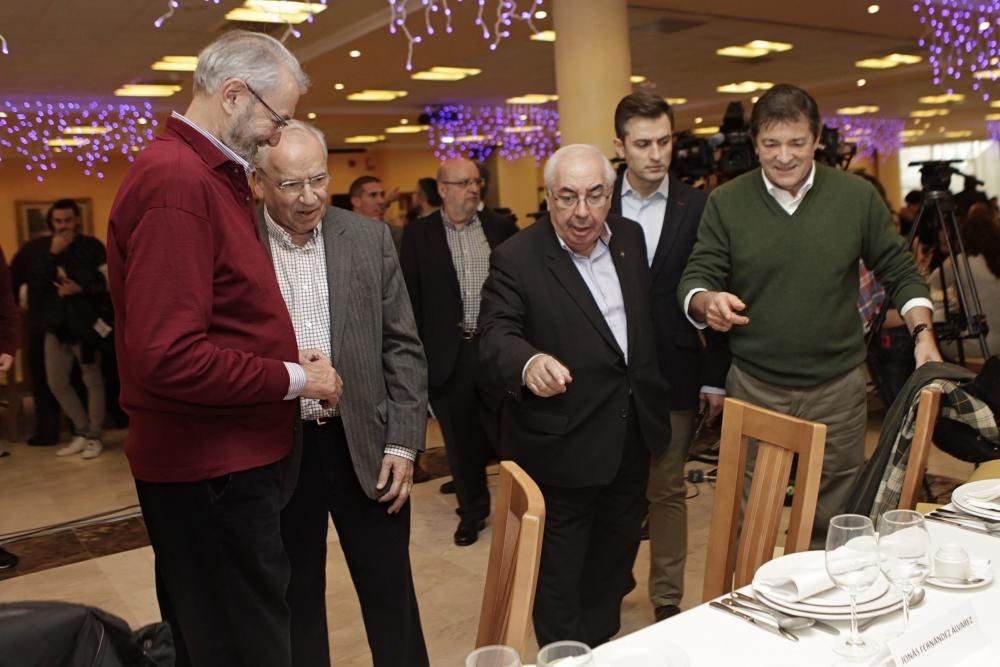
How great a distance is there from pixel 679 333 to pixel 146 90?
34.0 feet

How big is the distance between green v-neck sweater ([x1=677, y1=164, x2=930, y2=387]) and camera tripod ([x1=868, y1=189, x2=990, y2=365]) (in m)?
1.44

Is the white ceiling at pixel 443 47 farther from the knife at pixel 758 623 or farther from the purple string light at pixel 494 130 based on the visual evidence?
the knife at pixel 758 623

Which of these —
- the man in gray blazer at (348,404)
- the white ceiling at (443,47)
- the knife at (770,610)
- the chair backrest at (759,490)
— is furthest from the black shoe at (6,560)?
the white ceiling at (443,47)

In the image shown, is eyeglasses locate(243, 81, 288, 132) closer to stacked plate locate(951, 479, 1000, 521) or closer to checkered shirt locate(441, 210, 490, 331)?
stacked plate locate(951, 479, 1000, 521)

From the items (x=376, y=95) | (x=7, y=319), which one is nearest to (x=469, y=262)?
(x=7, y=319)

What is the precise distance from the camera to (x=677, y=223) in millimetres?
3211

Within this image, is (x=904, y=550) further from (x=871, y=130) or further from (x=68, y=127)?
(x=871, y=130)

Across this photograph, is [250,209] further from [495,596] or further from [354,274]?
[495,596]

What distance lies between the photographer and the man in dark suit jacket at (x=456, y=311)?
4410 millimetres

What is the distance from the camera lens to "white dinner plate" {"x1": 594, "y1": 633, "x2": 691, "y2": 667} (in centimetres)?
143

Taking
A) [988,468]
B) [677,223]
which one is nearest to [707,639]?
[988,468]

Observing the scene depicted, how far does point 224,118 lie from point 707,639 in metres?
1.33

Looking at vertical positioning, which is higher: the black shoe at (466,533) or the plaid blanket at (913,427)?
the plaid blanket at (913,427)

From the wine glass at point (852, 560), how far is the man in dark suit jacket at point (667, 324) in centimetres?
164
